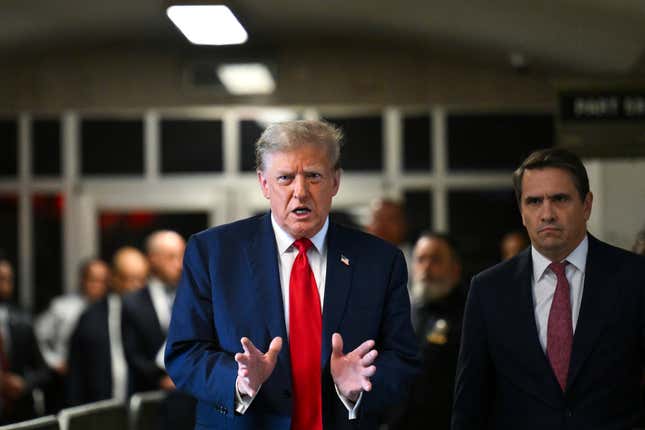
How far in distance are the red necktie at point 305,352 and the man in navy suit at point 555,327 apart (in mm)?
505

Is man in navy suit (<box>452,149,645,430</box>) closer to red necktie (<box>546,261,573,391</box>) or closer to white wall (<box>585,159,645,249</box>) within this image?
red necktie (<box>546,261,573,391</box>)

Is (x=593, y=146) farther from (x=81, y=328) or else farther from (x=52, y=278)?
(x=52, y=278)

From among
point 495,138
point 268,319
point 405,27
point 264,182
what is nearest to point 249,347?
point 268,319

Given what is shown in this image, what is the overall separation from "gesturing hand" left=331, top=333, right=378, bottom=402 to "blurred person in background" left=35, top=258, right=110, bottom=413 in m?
5.74

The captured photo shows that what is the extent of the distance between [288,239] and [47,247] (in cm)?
839

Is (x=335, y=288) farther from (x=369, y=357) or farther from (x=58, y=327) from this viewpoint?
(x=58, y=327)

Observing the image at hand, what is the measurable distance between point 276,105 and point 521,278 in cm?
764

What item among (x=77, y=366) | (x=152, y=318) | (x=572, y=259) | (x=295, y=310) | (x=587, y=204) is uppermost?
(x=587, y=204)

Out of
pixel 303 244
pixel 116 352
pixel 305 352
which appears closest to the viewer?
pixel 305 352

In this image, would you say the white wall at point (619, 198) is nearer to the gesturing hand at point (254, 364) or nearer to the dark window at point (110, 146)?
the dark window at point (110, 146)

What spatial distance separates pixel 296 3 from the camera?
8.97 metres

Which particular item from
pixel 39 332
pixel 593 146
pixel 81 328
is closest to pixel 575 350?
pixel 593 146

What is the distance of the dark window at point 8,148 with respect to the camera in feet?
36.0

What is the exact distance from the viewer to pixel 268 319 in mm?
2943
